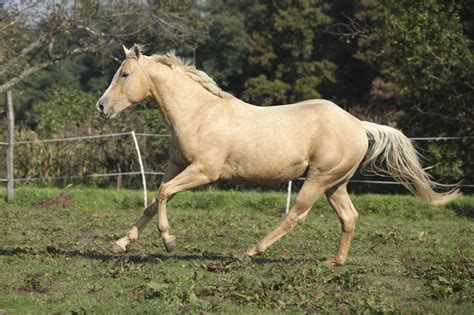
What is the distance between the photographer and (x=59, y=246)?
9.80 metres

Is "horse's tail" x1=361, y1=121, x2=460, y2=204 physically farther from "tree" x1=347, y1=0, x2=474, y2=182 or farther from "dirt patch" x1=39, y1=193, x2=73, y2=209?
"dirt patch" x1=39, y1=193, x2=73, y2=209

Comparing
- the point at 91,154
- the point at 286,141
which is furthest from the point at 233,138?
the point at 91,154

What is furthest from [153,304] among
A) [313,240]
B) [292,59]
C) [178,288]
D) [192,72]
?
[292,59]

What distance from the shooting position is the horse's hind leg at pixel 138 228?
8719mm

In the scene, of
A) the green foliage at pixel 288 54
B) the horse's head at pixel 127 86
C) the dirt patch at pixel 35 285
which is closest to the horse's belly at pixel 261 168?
the horse's head at pixel 127 86

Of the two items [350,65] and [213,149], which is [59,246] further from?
[350,65]

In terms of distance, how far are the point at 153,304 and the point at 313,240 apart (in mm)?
5626

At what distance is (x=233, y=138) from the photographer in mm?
8547

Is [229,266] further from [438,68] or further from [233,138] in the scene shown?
[438,68]

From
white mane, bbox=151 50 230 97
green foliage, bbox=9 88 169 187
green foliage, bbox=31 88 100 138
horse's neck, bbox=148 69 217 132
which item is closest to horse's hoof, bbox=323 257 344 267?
horse's neck, bbox=148 69 217 132

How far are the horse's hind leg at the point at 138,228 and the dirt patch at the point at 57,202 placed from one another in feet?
27.0

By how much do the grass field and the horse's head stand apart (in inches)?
65.6

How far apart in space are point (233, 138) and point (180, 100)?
29.7 inches

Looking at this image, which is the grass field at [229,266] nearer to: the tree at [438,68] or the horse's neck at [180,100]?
the horse's neck at [180,100]
